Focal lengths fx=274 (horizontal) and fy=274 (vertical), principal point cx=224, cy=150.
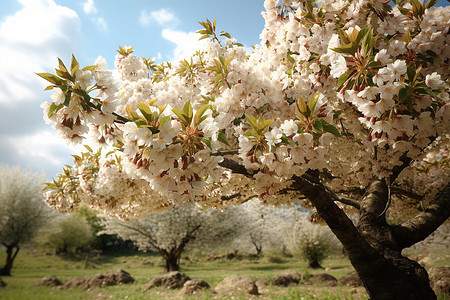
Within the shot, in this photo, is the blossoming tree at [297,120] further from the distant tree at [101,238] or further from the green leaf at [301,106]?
the distant tree at [101,238]

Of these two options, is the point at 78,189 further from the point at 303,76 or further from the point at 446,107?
the point at 446,107

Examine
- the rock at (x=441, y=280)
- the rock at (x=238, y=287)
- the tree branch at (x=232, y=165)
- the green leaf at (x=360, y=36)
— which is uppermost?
the green leaf at (x=360, y=36)

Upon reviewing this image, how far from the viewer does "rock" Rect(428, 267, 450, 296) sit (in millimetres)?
5934

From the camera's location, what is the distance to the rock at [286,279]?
9837 millimetres

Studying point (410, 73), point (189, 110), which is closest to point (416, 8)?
point (410, 73)

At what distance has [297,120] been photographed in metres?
1.83

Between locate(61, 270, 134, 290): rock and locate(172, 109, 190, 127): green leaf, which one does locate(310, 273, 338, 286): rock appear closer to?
locate(61, 270, 134, 290): rock

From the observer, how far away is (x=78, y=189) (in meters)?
4.58

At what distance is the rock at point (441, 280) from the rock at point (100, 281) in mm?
11097

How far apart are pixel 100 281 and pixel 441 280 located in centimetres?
1179

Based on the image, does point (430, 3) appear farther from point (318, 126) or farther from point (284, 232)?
point (284, 232)

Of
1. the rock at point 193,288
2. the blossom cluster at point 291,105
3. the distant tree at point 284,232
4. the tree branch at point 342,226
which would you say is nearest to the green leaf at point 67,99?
the blossom cluster at point 291,105

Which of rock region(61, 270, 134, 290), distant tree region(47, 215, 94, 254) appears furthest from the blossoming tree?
distant tree region(47, 215, 94, 254)

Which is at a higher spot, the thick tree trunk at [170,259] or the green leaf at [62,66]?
the green leaf at [62,66]
